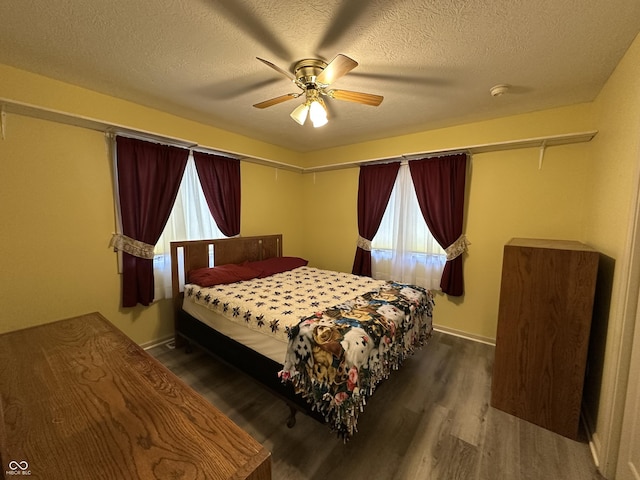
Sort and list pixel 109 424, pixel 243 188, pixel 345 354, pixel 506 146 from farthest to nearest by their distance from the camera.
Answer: pixel 243 188, pixel 506 146, pixel 345 354, pixel 109 424

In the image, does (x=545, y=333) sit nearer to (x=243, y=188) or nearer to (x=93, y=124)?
(x=243, y=188)

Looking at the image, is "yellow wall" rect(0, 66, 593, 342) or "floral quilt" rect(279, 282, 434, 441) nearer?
"floral quilt" rect(279, 282, 434, 441)

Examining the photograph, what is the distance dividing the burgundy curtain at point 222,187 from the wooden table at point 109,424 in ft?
7.24

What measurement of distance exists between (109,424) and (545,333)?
2389mm

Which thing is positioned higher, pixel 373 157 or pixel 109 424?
pixel 373 157

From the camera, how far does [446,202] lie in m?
2.97

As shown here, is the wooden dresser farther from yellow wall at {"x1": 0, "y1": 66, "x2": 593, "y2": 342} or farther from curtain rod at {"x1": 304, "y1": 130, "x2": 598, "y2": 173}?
curtain rod at {"x1": 304, "y1": 130, "x2": 598, "y2": 173}

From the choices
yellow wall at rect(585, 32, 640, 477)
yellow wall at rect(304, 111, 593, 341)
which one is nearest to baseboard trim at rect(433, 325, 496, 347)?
yellow wall at rect(304, 111, 593, 341)

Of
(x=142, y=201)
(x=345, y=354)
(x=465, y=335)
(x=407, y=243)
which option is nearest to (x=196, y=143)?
(x=142, y=201)

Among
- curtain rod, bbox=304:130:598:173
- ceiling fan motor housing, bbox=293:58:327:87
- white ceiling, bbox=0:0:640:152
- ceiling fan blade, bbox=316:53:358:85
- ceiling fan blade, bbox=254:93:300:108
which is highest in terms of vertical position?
white ceiling, bbox=0:0:640:152

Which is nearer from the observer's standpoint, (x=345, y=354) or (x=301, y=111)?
(x=345, y=354)

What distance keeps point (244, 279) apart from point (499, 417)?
2.50 meters

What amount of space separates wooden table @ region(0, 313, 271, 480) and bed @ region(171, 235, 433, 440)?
82 centimetres

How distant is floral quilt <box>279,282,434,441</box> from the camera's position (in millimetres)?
1449
